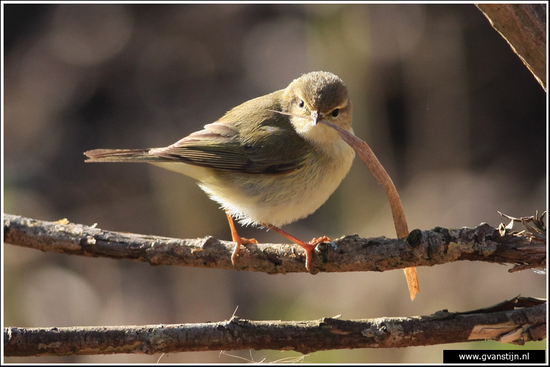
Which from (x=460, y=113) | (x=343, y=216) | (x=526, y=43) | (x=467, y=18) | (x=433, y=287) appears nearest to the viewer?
(x=526, y=43)

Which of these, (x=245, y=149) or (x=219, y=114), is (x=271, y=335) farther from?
(x=219, y=114)

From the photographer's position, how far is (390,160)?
5.93 metres

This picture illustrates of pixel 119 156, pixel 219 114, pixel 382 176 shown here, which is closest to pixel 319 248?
pixel 382 176

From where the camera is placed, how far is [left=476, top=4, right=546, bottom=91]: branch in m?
2.07

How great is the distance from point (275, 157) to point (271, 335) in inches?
61.3

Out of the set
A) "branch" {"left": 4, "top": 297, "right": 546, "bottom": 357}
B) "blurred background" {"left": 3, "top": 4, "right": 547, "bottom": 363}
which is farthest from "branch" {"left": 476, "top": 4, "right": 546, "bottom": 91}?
"blurred background" {"left": 3, "top": 4, "right": 547, "bottom": 363}

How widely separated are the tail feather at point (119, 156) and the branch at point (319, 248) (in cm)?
70

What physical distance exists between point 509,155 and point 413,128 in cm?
167

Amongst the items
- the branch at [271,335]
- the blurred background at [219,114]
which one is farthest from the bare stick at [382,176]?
the blurred background at [219,114]

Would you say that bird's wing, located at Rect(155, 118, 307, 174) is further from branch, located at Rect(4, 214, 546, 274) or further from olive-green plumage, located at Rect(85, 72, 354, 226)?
branch, located at Rect(4, 214, 546, 274)

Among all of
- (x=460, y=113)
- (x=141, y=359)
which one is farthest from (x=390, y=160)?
(x=141, y=359)

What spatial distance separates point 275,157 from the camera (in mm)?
3635

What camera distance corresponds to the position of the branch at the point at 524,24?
2.07 m

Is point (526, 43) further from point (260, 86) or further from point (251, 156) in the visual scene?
point (260, 86)
